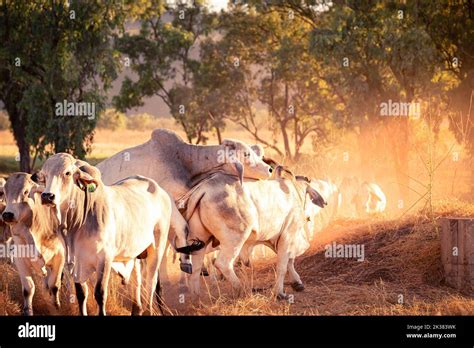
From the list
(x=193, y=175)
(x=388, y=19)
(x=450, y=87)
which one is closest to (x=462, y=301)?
(x=193, y=175)

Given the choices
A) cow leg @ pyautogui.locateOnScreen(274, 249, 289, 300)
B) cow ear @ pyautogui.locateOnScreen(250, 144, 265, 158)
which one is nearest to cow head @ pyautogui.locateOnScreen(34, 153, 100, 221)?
cow leg @ pyautogui.locateOnScreen(274, 249, 289, 300)

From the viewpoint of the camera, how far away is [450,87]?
111ft

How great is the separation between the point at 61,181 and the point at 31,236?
200cm

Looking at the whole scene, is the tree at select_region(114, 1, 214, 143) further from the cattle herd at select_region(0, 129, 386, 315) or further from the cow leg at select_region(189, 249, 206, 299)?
the cow leg at select_region(189, 249, 206, 299)

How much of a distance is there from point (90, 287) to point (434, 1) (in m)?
21.3

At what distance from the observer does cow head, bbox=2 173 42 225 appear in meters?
10.9

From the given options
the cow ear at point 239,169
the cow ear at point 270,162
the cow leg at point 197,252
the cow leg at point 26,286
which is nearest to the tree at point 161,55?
the cow ear at point 270,162

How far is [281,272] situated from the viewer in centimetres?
1280

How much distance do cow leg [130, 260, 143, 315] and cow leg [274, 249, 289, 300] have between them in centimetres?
205

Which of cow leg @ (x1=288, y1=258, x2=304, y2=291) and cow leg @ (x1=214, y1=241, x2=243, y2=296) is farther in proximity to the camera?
cow leg @ (x1=288, y1=258, x2=304, y2=291)

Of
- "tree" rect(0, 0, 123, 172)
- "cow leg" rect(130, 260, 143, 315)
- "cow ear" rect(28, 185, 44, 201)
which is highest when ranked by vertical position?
"tree" rect(0, 0, 123, 172)

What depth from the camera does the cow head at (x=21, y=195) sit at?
10906 mm

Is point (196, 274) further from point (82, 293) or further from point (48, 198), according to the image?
point (48, 198)
